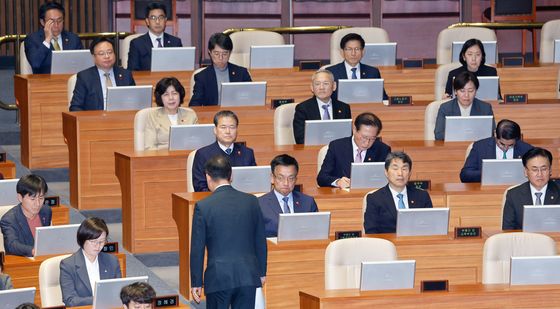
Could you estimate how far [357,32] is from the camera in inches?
441

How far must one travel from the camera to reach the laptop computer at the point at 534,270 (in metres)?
6.68

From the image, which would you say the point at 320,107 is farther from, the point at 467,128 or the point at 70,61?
the point at 70,61

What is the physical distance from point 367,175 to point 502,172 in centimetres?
83

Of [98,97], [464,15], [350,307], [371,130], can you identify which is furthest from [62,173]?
[464,15]

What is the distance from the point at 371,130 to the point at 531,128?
2.02 m

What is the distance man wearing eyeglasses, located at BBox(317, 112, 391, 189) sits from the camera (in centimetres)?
846

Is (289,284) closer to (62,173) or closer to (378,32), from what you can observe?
(62,173)

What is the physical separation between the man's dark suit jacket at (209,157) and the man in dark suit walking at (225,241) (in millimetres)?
1309

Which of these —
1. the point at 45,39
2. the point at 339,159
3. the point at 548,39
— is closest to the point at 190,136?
the point at 339,159

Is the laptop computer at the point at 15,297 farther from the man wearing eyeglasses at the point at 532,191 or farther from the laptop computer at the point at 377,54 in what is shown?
the laptop computer at the point at 377,54

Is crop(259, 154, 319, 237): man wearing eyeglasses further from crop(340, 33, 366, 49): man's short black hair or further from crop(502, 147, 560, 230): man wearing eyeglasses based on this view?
crop(340, 33, 366, 49): man's short black hair

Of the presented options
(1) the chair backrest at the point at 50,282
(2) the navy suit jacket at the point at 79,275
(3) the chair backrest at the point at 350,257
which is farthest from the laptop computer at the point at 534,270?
(1) the chair backrest at the point at 50,282

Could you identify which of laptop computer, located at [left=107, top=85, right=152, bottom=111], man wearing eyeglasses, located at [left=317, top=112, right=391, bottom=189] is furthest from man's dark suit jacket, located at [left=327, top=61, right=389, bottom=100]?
man wearing eyeglasses, located at [left=317, top=112, right=391, bottom=189]

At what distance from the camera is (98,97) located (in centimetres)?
976
